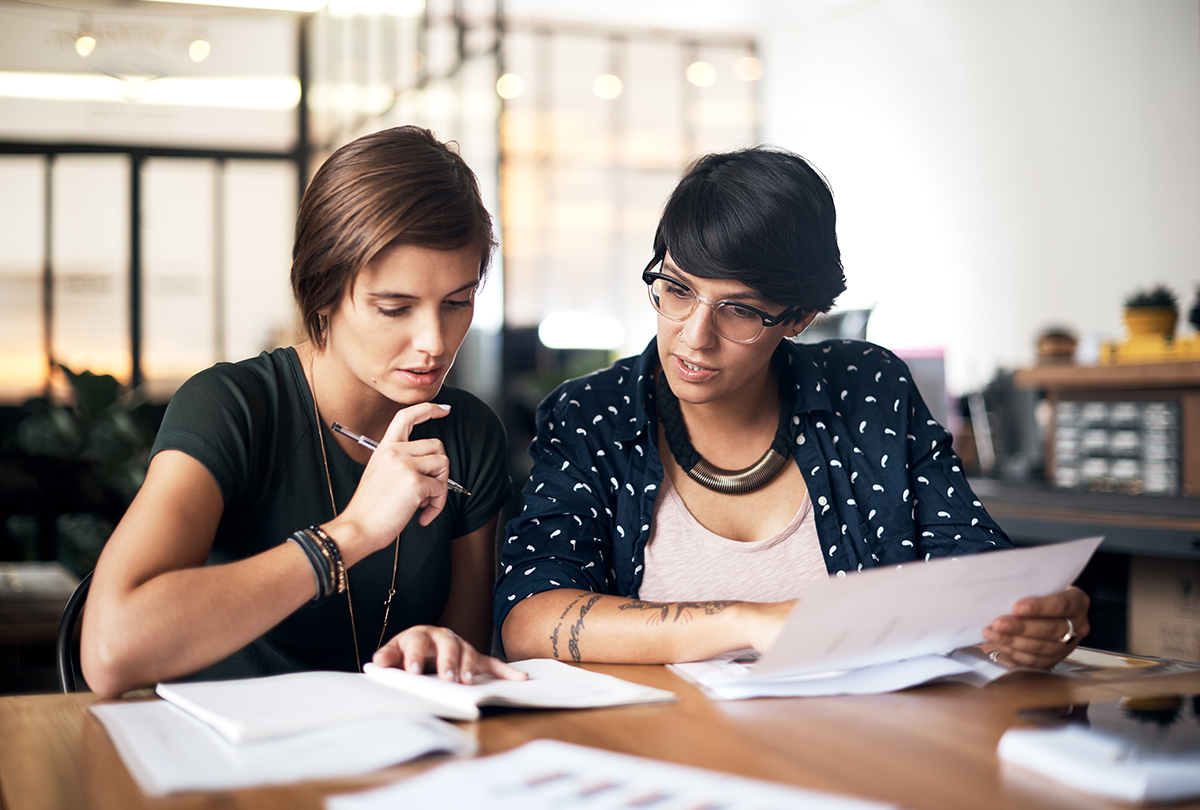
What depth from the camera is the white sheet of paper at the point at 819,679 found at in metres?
0.97

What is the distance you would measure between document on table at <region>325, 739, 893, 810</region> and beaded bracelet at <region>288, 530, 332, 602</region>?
1.20ft

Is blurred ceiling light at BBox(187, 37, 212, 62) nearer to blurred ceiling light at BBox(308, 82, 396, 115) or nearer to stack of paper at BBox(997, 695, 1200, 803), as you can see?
blurred ceiling light at BBox(308, 82, 396, 115)

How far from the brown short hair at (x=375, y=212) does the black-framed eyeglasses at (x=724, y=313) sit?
278 millimetres

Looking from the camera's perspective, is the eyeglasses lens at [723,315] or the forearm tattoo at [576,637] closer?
the forearm tattoo at [576,637]

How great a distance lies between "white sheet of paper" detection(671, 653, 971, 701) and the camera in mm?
969

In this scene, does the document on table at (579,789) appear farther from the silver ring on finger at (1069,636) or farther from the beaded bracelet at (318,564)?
the silver ring on finger at (1069,636)

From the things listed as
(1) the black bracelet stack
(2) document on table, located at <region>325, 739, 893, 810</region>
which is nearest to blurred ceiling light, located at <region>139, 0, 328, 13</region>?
(1) the black bracelet stack

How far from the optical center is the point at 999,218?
6.36 m

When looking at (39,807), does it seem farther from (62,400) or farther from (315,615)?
(62,400)

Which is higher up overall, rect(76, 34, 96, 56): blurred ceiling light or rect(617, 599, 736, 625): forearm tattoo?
rect(76, 34, 96, 56): blurred ceiling light

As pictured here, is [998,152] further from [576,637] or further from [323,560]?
[323,560]

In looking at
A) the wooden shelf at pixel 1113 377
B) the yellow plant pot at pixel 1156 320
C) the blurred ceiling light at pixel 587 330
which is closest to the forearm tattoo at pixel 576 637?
the wooden shelf at pixel 1113 377

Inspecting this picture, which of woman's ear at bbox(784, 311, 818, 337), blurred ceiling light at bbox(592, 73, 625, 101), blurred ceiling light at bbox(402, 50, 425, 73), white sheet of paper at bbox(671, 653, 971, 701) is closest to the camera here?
white sheet of paper at bbox(671, 653, 971, 701)

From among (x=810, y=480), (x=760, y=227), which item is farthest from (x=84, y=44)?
(x=810, y=480)
